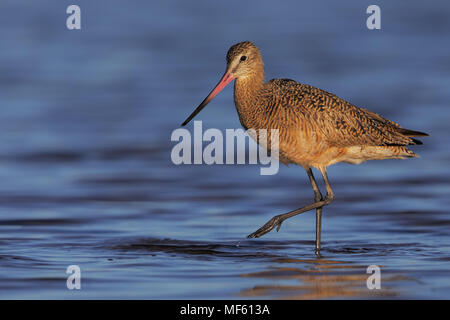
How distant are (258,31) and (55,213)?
1248 cm

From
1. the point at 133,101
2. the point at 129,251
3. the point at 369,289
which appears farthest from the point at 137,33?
the point at 369,289

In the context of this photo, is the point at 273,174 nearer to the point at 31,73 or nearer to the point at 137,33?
the point at 31,73

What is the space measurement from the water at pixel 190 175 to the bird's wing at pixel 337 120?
807 millimetres

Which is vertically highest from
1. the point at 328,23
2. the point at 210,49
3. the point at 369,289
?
the point at 328,23

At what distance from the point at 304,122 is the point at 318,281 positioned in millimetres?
1584

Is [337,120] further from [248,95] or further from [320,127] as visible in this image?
[248,95]

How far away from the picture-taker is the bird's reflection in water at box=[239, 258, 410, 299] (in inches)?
223

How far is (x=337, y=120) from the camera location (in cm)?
729

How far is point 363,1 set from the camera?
22922 mm

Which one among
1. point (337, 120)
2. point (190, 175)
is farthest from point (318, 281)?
point (190, 175)

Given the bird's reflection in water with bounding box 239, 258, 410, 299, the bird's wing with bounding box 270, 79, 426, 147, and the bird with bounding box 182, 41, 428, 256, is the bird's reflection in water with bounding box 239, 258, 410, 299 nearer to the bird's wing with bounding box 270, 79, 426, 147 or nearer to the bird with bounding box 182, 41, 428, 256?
the bird with bounding box 182, 41, 428, 256

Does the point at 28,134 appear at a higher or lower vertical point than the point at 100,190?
higher

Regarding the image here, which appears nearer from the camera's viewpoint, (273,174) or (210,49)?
(273,174)

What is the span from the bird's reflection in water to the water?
15 millimetres
